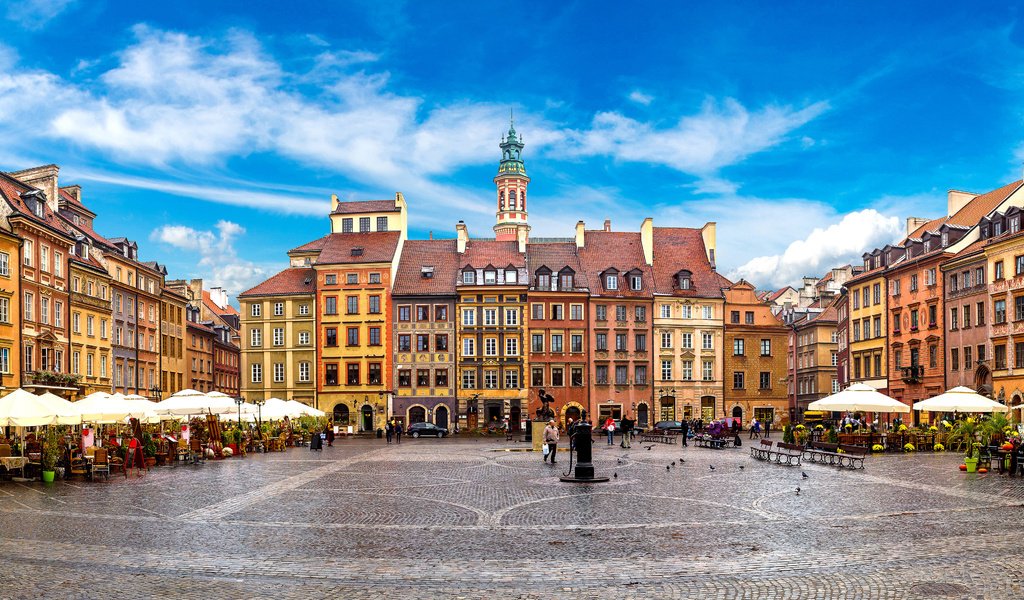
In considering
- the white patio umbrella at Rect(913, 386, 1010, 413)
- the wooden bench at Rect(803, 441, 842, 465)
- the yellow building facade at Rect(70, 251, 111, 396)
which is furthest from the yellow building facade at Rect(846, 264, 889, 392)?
the yellow building facade at Rect(70, 251, 111, 396)

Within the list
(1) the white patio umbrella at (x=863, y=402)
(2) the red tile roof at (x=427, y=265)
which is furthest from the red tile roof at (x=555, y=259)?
(1) the white patio umbrella at (x=863, y=402)

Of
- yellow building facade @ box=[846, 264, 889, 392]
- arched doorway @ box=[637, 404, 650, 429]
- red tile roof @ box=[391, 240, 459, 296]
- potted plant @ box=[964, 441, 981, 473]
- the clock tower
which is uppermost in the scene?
the clock tower

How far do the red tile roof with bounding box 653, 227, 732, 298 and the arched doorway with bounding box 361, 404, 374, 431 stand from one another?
Result: 2350cm

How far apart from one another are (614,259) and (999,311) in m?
32.6

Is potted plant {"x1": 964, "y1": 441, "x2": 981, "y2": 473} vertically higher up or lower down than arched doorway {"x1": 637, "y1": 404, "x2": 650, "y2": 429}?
higher up

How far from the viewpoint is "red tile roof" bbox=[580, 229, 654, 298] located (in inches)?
3120

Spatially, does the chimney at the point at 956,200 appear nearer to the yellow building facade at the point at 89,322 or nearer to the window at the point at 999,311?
the window at the point at 999,311

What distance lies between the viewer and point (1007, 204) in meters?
57.7

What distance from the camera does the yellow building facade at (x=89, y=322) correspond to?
59531 millimetres

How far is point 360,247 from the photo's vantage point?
79.3 metres

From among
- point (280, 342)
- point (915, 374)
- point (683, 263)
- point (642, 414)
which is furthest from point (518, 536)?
point (683, 263)

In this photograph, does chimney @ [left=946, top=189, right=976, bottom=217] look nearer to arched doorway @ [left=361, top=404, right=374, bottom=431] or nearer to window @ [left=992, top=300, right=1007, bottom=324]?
window @ [left=992, top=300, right=1007, bottom=324]

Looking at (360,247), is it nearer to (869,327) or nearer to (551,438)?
(869,327)

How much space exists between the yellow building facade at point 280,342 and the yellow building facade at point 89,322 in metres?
16.3
